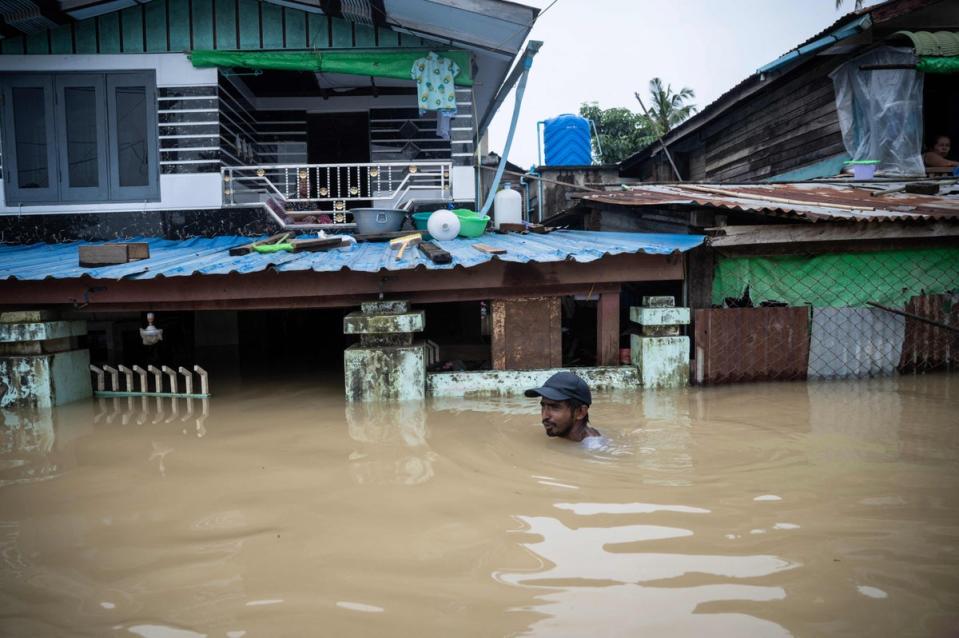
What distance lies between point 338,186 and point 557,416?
6.38 m

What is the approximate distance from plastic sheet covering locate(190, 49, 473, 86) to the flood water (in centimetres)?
583

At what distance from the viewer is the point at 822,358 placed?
295 inches

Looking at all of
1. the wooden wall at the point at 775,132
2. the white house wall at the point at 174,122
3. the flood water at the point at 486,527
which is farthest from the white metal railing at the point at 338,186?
the wooden wall at the point at 775,132

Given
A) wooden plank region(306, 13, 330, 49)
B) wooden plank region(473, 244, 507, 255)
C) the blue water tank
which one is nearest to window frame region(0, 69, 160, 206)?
wooden plank region(306, 13, 330, 49)

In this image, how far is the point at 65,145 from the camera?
9.38m

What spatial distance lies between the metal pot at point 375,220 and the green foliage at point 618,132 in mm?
19840

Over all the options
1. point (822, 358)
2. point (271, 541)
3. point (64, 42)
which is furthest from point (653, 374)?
point (64, 42)

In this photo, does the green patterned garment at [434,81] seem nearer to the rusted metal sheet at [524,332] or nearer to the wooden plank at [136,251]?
the rusted metal sheet at [524,332]

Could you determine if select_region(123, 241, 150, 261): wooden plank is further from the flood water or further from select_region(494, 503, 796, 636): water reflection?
select_region(494, 503, 796, 636): water reflection

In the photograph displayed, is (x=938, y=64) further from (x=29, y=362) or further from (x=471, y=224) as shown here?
(x=29, y=362)

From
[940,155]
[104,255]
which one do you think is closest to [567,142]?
[940,155]

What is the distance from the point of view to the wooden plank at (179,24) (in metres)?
9.27

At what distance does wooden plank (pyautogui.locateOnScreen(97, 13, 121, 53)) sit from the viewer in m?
9.24

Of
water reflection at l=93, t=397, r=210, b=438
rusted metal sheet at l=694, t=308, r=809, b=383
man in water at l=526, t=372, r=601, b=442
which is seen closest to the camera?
man in water at l=526, t=372, r=601, b=442
